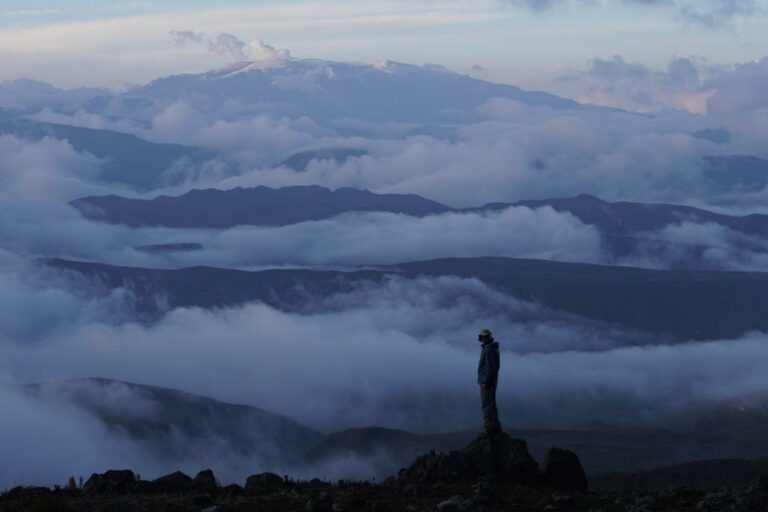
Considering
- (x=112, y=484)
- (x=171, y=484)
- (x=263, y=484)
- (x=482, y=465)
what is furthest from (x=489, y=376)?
(x=112, y=484)

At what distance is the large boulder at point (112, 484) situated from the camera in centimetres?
2216

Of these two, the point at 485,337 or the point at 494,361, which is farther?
the point at 494,361

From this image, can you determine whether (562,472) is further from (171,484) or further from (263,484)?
(171,484)

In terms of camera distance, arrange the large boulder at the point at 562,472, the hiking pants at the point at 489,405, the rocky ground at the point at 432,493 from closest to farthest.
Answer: the rocky ground at the point at 432,493
the large boulder at the point at 562,472
the hiking pants at the point at 489,405

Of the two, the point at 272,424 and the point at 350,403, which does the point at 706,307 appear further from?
the point at 272,424

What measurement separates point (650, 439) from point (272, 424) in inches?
1264

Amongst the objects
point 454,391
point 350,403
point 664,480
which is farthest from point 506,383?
point 664,480

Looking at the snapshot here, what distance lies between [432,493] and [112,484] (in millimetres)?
5382

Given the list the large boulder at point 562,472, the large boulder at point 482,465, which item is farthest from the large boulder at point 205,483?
the large boulder at point 562,472

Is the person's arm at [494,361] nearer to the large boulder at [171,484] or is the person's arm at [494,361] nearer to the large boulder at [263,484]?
the large boulder at [263,484]

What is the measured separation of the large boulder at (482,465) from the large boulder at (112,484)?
4.46m

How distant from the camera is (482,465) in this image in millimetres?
22531

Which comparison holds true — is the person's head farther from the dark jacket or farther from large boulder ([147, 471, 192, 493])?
large boulder ([147, 471, 192, 493])

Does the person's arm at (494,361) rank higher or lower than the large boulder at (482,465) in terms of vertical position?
higher
